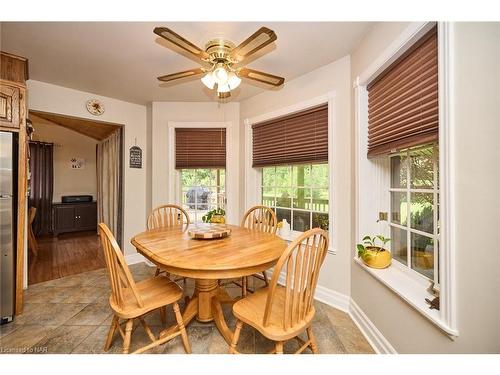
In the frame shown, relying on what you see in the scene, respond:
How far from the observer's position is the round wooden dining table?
48.2 inches

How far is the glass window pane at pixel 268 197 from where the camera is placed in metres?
2.87

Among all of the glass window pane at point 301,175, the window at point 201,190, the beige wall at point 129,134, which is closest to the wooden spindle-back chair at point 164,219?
the window at point 201,190

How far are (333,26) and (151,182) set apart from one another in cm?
287

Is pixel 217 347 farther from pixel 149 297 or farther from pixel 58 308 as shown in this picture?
pixel 58 308

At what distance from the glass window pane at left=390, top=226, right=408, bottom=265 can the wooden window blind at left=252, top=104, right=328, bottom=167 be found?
Result: 2.98 feet

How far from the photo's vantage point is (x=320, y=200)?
2.33m

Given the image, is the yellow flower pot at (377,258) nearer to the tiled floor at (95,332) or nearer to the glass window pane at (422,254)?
the glass window pane at (422,254)

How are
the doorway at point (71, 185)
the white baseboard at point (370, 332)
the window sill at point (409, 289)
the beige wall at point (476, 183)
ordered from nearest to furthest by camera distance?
1. the beige wall at point (476, 183)
2. the window sill at point (409, 289)
3. the white baseboard at point (370, 332)
4. the doorway at point (71, 185)

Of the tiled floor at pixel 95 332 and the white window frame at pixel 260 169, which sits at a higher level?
the white window frame at pixel 260 169

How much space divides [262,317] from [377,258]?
1006 mm

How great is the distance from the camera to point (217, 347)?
152 centimetres

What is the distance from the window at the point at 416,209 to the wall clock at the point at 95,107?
361 centimetres

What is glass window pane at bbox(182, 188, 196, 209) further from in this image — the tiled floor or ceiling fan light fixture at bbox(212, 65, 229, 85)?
ceiling fan light fixture at bbox(212, 65, 229, 85)
